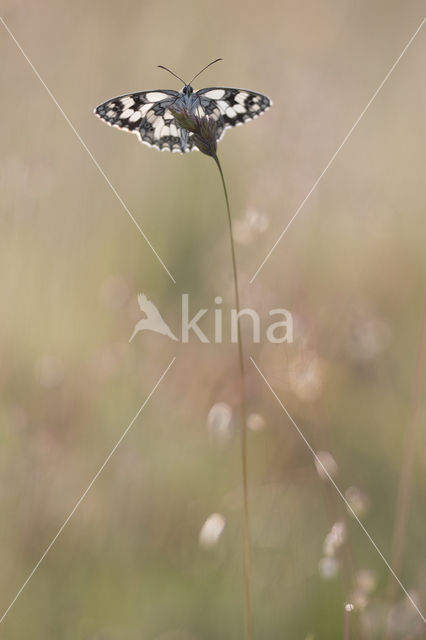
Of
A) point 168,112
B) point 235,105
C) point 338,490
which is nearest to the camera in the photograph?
point 338,490

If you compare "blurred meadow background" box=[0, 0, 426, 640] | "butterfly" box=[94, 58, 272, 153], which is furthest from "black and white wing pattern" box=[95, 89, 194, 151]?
"blurred meadow background" box=[0, 0, 426, 640]

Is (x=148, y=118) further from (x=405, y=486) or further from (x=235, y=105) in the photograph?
(x=405, y=486)

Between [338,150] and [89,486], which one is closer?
[89,486]

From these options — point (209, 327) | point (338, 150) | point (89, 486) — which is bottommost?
point (89, 486)

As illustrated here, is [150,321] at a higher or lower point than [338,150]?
lower

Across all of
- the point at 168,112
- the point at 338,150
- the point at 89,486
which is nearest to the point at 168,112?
the point at 168,112

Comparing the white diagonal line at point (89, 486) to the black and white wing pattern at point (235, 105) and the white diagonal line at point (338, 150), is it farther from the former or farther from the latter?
the black and white wing pattern at point (235, 105)

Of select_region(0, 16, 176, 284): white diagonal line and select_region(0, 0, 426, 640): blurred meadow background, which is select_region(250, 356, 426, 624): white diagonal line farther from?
select_region(0, 16, 176, 284): white diagonal line
